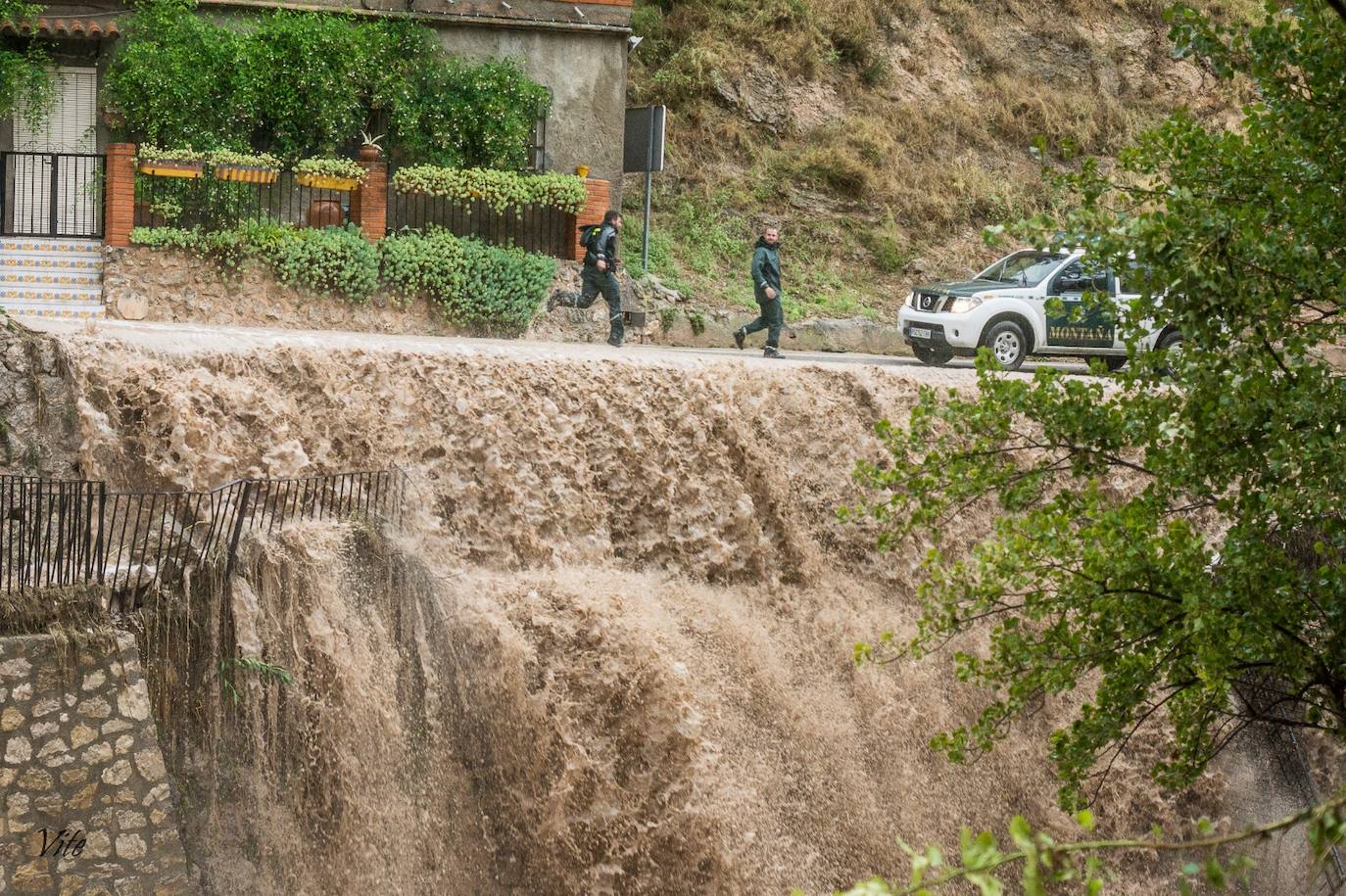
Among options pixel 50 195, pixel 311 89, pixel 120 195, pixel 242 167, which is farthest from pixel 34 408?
pixel 311 89

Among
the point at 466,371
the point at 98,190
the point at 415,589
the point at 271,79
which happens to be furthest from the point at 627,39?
the point at 415,589

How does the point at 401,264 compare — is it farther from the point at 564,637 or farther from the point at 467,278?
the point at 564,637

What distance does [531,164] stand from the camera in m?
19.2

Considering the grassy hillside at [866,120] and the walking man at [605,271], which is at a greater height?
the grassy hillside at [866,120]

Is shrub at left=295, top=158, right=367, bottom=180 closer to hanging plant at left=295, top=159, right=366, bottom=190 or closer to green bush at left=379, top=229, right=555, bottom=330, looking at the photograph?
hanging plant at left=295, top=159, right=366, bottom=190

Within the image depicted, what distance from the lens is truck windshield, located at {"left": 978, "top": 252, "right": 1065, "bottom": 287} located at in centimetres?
1762

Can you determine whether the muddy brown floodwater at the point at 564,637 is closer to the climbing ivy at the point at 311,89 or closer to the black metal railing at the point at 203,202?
the black metal railing at the point at 203,202

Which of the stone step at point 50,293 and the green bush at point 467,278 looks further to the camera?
the green bush at point 467,278

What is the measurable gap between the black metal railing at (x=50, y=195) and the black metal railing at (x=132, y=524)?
793 cm

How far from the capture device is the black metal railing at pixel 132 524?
816cm

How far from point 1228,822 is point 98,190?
42.2ft

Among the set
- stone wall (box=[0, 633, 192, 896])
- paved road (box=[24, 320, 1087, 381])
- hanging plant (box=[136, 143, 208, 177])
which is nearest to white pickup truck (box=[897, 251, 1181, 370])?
paved road (box=[24, 320, 1087, 381])

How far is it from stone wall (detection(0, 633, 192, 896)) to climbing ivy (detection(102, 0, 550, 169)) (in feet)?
34.2

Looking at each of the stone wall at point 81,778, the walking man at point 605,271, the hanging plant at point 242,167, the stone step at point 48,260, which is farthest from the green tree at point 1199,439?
the stone step at point 48,260
